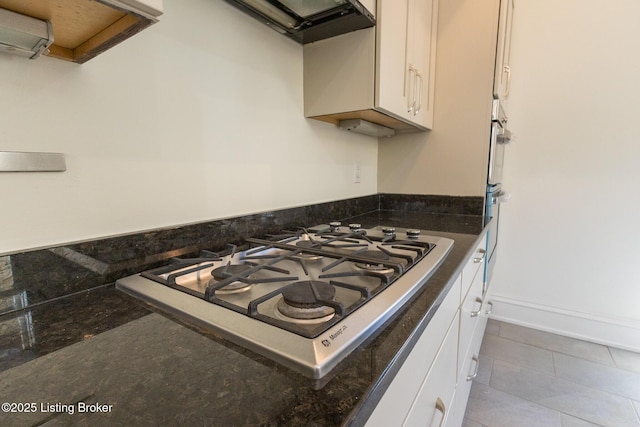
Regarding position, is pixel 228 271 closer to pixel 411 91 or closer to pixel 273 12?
pixel 273 12

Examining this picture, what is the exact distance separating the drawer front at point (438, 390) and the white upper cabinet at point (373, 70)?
2.78ft

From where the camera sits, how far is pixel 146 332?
47 cm

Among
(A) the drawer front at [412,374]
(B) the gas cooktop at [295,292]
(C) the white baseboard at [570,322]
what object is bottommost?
(C) the white baseboard at [570,322]

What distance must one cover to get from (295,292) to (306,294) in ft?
0.07

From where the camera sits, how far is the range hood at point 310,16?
915 millimetres

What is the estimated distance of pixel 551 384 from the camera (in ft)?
5.14

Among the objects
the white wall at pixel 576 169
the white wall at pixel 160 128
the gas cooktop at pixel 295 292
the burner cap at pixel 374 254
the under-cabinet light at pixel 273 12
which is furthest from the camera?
the white wall at pixel 576 169

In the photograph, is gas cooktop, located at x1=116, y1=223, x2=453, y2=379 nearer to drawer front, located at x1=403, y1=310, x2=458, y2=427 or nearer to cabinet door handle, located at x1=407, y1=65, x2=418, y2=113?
drawer front, located at x1=403, y1=310, x2=458, y2=427

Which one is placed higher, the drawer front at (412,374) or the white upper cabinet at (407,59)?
the white upper cabinet at (407,59)

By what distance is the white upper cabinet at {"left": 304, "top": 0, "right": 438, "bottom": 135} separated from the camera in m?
1.09

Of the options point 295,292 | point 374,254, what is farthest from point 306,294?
point 374,254

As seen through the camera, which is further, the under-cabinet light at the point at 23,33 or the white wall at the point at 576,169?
the white wall at the point at 576,169

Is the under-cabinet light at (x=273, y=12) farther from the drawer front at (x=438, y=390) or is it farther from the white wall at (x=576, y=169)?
the white wall at (x=576, y=169)

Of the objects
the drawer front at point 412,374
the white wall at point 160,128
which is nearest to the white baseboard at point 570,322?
the drawer front at point 412,374
